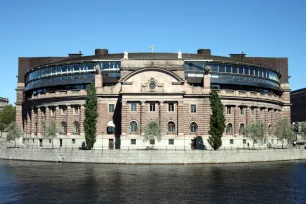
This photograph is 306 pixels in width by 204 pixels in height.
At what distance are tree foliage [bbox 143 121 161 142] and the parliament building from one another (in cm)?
287

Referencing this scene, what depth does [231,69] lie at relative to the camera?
98.6 m

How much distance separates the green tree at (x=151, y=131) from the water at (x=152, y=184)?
43.0ft

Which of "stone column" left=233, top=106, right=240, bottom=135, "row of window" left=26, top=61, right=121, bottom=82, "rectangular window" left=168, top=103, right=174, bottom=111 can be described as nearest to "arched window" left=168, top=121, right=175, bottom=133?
"rectangular window" left=168, top=103, right=174, bottom=111

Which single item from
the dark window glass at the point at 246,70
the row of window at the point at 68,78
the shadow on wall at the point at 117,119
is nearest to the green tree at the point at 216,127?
the shadow on wall at the point at 117,119

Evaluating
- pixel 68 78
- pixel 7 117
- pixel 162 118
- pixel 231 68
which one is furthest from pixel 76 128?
pixel 7 117

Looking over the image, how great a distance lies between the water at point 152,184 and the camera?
1567 inches

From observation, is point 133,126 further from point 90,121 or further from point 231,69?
point 231,69

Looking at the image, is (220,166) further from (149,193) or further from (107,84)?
(107,84)

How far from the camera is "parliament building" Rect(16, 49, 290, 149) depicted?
83.5 m

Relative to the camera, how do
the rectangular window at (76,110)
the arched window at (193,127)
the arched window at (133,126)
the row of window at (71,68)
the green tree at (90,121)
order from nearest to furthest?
the green tree at (90,121) → the arched window at (133,126) → the arched window at (193,127) → the rectangular window at (76,110) → the row of window at (71,68)

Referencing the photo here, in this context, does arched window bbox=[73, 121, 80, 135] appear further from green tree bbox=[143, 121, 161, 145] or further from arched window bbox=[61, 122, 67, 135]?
green tree bbox=[143, 121, 161, 145]

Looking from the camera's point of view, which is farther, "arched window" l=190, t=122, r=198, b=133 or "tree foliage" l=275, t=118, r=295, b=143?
"tree foliage" l=275, t=118, r=295, b=143

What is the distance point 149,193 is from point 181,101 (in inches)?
1701

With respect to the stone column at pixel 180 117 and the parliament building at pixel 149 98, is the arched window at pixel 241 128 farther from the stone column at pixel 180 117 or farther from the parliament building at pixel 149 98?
the stone column at pixel 180 117
